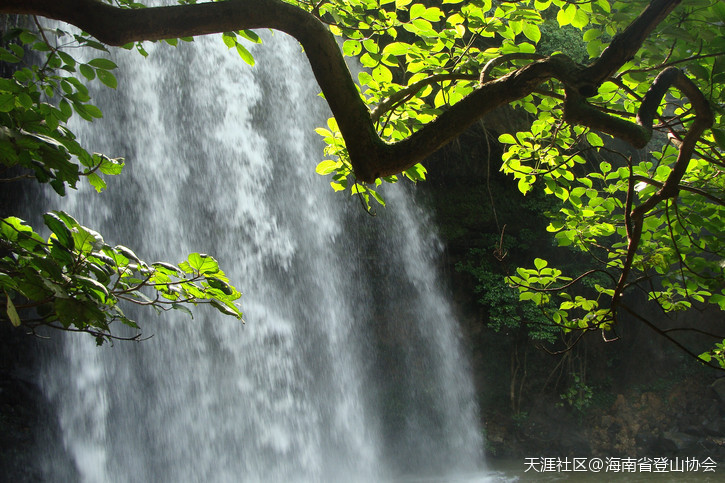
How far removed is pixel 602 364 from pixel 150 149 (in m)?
8.30

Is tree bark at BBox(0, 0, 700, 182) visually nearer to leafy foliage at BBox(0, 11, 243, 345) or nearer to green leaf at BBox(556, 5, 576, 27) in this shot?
leafy foliage at BBox(0, 11, 243, 345)

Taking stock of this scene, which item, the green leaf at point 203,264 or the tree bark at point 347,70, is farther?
the green leaf at point 203,264

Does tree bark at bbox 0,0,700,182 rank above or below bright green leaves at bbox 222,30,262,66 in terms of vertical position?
below

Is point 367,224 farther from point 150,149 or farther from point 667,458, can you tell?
point 667,458

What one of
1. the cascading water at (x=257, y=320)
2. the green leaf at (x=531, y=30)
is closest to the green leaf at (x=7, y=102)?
the green leaf at (x=531, y=30)

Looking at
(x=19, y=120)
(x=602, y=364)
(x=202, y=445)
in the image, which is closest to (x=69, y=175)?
(x=19, y=120)

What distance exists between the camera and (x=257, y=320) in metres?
8.16

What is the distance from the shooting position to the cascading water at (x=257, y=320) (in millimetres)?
7277

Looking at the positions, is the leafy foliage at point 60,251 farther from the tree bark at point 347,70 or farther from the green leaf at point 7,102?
the tree bark at point 347,70

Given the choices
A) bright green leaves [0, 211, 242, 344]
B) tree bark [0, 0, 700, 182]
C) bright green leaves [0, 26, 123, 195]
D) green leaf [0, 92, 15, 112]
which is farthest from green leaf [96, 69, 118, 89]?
bright green leaves [0, 211, 242, 344]

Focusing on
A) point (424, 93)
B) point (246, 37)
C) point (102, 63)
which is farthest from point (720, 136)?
point (102, 63)

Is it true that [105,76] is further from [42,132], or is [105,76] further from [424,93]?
[424,93]

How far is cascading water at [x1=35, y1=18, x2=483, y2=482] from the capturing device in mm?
7277

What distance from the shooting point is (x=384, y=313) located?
9859 mm
